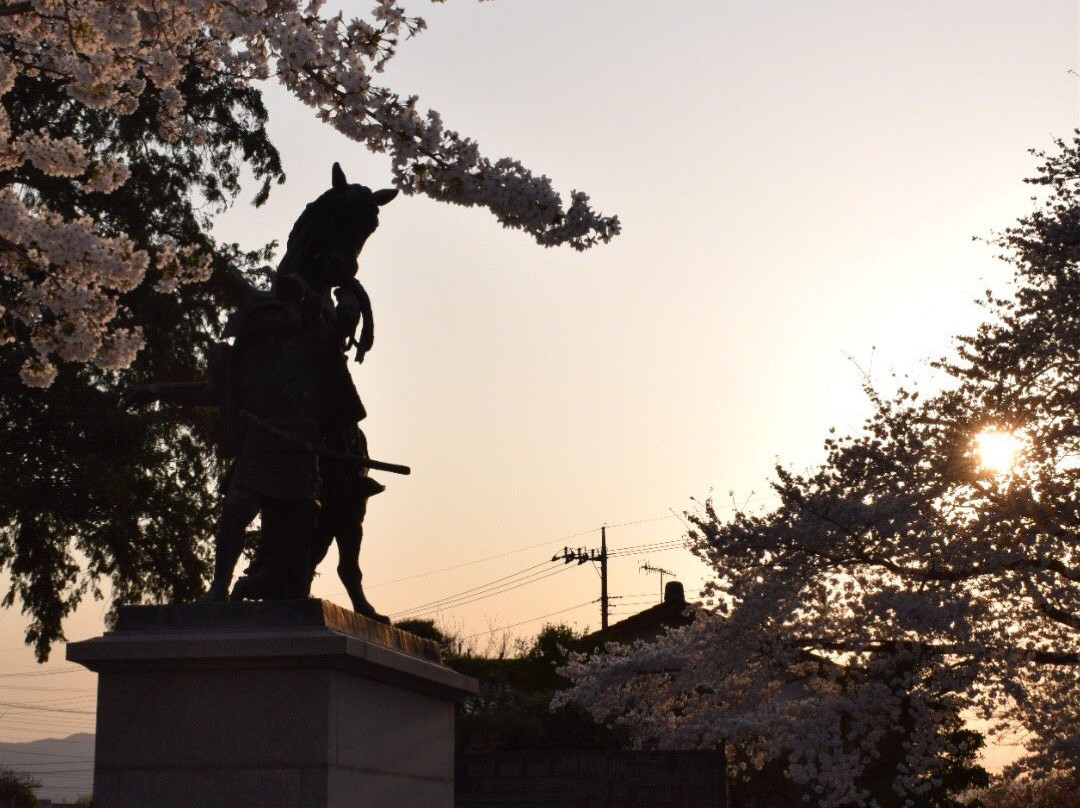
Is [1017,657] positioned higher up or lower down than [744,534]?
lower down

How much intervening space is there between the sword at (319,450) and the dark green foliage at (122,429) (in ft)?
42.6

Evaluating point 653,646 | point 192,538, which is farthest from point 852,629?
point 192,538

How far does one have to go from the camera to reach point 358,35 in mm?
7871

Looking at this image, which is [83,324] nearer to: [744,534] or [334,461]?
[334,461]

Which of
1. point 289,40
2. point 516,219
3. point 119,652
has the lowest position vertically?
point 119,652

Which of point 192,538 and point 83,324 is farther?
point 192,538

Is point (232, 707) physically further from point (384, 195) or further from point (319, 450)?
point (384, 195)

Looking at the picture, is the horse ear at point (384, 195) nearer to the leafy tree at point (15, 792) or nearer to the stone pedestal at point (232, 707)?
the stone pedestal at point (232, 707)

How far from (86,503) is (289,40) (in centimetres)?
1416

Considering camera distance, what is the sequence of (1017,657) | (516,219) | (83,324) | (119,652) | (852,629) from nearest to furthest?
(119,652) → (516,219) → (83,324) → (1017,657) → (852,629)

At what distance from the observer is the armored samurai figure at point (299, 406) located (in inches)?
285

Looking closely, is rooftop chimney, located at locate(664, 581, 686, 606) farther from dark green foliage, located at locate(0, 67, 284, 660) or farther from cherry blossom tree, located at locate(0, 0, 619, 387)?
cherry blossom tree, located at locate(0, 0, 619, 387)

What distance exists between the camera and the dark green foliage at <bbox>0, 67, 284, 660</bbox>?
20594 mm

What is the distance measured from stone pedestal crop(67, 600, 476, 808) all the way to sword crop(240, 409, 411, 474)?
0.92m
